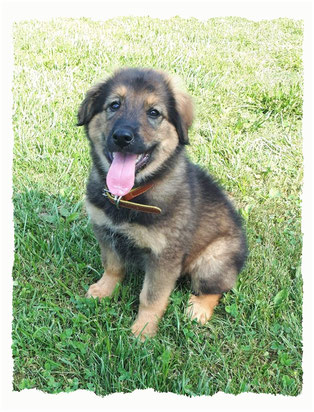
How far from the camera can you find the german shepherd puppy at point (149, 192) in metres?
2.53

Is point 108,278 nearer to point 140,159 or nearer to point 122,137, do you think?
point 140,159

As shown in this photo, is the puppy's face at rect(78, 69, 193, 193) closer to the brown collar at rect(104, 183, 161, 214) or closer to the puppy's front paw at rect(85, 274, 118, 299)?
the brown collar at rect(104, 183, 161, 214)

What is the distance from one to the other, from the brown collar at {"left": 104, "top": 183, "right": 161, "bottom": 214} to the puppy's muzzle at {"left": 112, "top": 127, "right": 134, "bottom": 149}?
0.35m

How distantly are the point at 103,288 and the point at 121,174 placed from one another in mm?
957

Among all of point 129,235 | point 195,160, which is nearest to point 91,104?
point 129,235

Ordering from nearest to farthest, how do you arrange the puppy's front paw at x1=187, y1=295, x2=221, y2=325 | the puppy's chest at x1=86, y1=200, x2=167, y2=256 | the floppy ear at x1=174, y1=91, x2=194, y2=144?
1. the puppy's chest at x1=86, y1=200, x2=167, y2=256
2. the floppy ear at x1=174, y1=91, x2=194, y2=144
3. the puppy's front paw at x1=187, y1=295, x2=221, y2=325

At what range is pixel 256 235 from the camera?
366 centimetres

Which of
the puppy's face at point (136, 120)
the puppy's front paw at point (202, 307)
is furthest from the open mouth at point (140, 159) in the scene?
the puppy's front paw at point (202, 307)

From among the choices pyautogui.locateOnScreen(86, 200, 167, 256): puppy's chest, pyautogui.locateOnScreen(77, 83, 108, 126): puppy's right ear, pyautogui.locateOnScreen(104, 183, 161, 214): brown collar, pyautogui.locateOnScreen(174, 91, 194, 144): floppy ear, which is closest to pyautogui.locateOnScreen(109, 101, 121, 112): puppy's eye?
pyautogui.locateOnScreen(77, 83, 108, 126): puppy's right ear

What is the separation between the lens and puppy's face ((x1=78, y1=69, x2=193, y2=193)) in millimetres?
2461

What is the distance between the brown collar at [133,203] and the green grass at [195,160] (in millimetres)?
713

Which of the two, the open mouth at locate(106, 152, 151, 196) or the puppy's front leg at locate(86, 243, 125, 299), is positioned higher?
the open mouth at locate(106, 152, 151, 196)

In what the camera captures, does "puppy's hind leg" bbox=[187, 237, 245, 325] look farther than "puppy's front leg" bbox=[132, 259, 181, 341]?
Yes

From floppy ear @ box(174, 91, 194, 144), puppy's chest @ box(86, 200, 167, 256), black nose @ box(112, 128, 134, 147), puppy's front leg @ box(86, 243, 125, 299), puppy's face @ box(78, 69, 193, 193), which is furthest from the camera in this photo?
puppy's front leg @ box(86, 243, 125, 299)
